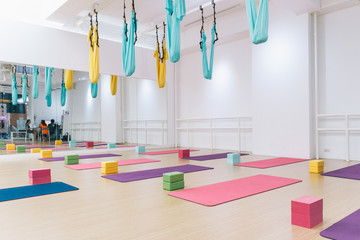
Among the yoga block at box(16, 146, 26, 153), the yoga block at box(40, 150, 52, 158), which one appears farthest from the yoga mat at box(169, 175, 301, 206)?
the yoga block at box(16, 146, 26, 153)

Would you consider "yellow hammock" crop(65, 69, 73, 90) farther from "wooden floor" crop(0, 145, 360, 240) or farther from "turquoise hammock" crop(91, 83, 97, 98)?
"wooden floor" crop(0, 145, 360, 240)

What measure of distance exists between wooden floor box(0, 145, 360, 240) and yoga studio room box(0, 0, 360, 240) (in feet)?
0.06

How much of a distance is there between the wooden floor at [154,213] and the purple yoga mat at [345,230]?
7 cm

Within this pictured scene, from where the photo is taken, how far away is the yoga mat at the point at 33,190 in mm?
3012

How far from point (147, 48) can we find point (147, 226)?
7.66m

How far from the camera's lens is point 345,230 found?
1987 mm

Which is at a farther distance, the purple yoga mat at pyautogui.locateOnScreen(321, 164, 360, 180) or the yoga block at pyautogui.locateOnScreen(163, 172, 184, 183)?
the purple yoga mat at pyautogui.locateOnScreen(321, 164, 360, 180)

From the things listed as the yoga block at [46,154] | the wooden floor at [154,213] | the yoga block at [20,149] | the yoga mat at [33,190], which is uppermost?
the yoga block at [20,149]

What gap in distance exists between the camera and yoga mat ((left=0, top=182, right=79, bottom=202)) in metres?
3.01

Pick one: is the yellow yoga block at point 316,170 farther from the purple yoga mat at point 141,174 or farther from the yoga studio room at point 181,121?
the purple yoga mat at point 141,174

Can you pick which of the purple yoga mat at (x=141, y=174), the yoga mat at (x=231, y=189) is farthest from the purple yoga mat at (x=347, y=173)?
the purple yoga mat at (x=141, y=174)

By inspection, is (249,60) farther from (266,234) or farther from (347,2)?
(266,234)

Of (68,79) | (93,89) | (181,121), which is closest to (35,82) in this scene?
(68,79)

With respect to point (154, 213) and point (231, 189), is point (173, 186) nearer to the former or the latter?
point (231, 189)
